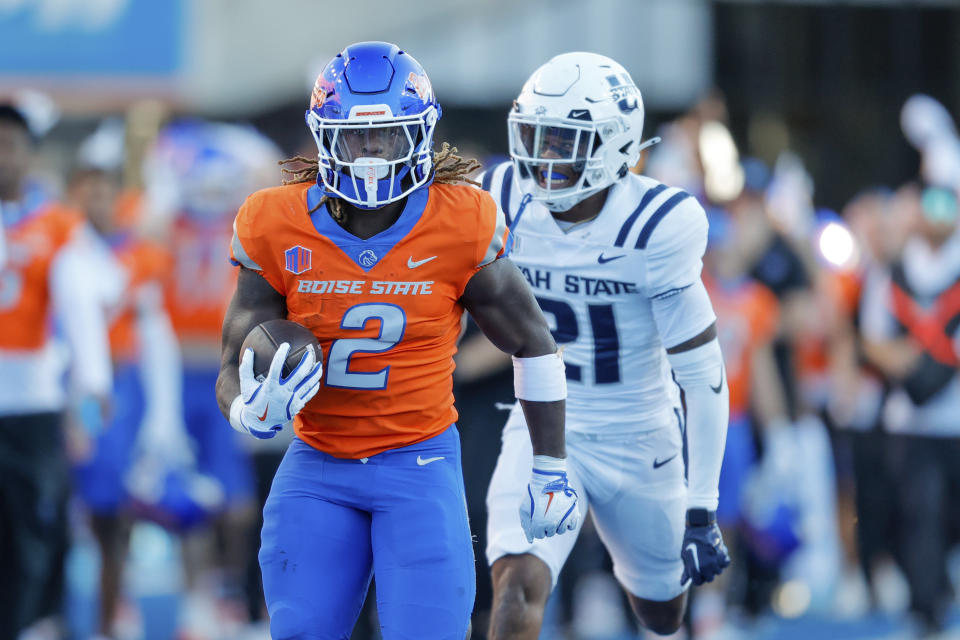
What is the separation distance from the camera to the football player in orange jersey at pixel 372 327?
149 inches

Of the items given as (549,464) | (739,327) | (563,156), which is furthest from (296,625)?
(739,327)

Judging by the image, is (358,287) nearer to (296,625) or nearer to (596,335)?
(296,625)

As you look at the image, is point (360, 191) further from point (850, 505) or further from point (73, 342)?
point (850, 505)

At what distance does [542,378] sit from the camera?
406 centimetres

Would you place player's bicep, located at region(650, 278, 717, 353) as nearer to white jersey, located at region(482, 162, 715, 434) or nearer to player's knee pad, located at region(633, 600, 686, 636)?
white jersey, located at region(482, 162, 715, 434)

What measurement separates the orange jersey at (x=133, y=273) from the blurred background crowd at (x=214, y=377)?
0.01 metres

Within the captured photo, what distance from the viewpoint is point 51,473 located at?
6.16 metres

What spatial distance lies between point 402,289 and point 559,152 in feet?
2.92

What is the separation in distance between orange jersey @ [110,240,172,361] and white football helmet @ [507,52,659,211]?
325 cm

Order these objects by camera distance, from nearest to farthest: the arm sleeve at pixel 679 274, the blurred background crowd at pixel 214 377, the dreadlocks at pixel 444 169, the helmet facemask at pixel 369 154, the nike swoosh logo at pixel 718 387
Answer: the helmet facemask at pixel 369 154 < the dreadlocks at pixel 444 169 < the arm sleeve at pixel 679 274 < the nike swoosh logo at pixel 718 387 < the blurred background crowd at pixel 214 377

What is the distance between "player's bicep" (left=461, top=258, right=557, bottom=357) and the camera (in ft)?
12.9

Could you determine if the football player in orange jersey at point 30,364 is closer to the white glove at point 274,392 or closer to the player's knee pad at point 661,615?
the player's knee pad at point 661,615

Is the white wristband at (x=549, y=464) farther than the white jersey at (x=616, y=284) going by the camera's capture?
No

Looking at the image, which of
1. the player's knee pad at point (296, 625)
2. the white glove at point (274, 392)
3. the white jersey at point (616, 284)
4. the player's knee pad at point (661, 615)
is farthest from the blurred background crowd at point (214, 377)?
the white glove at point (274, 392)
